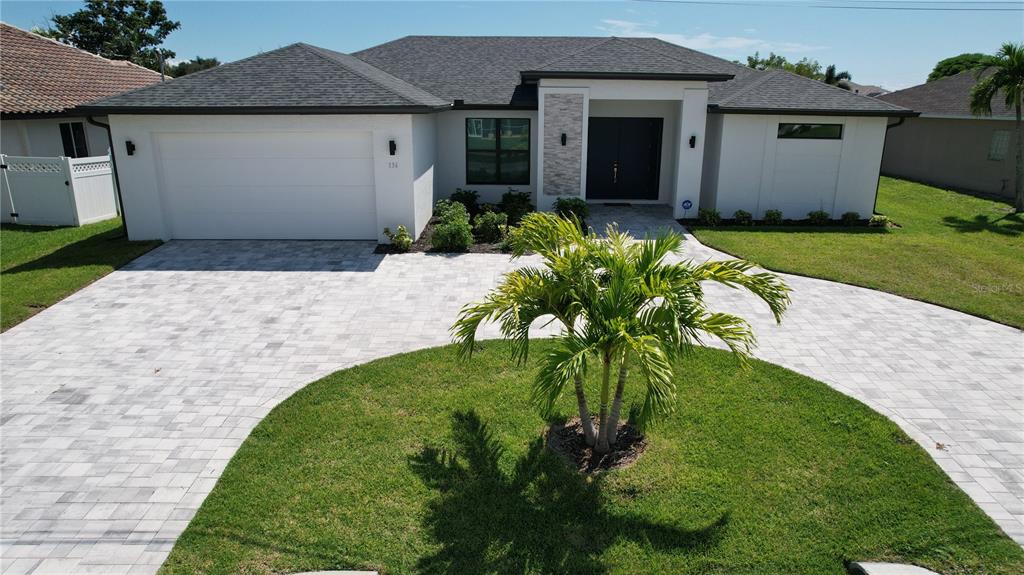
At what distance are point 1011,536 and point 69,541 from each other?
7637 mm

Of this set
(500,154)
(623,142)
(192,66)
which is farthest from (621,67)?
(192,66)

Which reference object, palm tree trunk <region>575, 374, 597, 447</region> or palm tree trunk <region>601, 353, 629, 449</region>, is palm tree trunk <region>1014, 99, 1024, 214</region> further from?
palm tree trunk <region>575, 374, 597, 447</region>

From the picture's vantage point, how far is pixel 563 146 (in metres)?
16.5

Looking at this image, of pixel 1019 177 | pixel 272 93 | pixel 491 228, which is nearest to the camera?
pixel 272 93

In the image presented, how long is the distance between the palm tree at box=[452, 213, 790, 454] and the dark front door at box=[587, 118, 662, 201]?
1313 cm

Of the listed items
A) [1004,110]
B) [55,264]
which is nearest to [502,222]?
[55,264]

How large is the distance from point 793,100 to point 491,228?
8.66m

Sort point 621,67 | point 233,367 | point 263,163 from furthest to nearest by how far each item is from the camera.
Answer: point 621,67
point 263,163
point 233,367

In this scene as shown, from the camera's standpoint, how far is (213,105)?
1291cm

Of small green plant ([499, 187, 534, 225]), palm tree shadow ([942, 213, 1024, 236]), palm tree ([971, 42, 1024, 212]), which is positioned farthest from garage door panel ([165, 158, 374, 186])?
palm tree ([971, 42, 1024, 212])

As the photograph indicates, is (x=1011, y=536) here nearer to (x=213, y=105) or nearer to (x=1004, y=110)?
(x=213, y=105)

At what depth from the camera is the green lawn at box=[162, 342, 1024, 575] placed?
4992 mm

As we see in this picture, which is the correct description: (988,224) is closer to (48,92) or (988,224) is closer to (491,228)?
(491,228)

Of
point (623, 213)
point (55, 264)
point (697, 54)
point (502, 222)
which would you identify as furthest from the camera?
point (697, 54)
